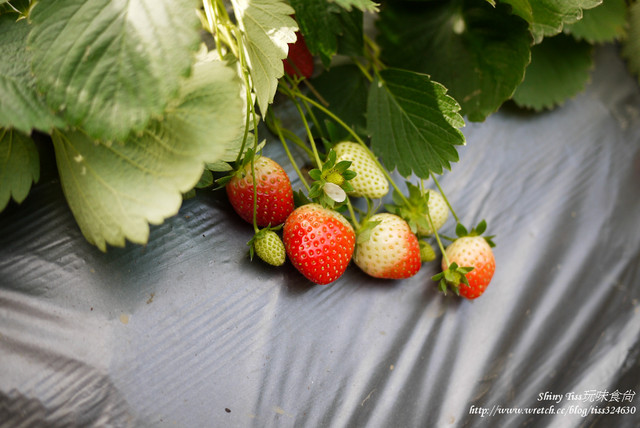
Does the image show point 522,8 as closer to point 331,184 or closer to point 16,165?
point 331,184

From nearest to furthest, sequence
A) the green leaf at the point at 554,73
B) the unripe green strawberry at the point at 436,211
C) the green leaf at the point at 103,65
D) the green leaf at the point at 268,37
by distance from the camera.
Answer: the green leaf at the point at 103,65 < the green leaf at the point at 268,37 < the unripe green strawberry at the point at 436,211 < the green leaf at the point at 554,73

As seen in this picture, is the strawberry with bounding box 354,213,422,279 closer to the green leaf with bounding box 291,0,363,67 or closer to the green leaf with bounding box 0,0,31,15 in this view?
the green leaf with bounding box 291,0,363,67

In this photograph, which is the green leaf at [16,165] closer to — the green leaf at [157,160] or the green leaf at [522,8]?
the green leaf at [157,160]

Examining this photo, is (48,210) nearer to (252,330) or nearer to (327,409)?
(252,330)

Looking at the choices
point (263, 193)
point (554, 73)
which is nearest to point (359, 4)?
point (263, 193)

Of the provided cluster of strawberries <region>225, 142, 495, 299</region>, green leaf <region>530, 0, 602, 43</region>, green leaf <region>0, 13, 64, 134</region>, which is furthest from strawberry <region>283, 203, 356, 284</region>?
green leaf <region>530, 0, 602, 43</region>

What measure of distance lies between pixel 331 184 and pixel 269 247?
0.10 meters

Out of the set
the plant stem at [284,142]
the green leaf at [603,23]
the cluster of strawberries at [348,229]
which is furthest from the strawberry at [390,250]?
the green leaf at [603,23]

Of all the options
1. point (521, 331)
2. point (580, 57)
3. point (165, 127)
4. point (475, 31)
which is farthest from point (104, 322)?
point (580, 57)

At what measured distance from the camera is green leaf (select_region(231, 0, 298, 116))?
1.63 ft

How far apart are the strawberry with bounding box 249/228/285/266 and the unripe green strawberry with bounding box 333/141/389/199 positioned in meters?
0.12

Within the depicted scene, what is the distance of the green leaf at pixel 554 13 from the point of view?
0.60 m

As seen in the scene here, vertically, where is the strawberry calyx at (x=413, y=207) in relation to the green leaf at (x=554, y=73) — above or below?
below

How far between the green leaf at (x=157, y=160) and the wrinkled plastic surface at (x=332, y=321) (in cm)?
9
